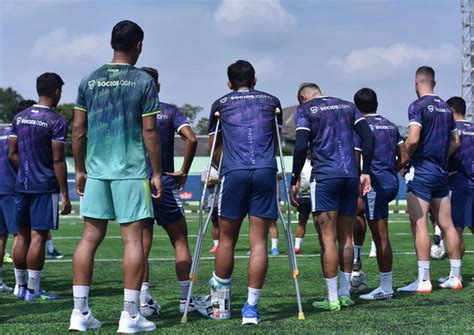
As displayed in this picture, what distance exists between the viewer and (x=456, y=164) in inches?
413

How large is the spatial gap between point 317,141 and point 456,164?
3371 millimetres

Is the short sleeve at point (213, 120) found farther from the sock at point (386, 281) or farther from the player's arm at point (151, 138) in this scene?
the sock at point (386, 281)

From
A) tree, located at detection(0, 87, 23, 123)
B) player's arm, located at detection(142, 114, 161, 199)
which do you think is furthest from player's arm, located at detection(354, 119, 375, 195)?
tree, located at detection(0, 87, 23, 123)

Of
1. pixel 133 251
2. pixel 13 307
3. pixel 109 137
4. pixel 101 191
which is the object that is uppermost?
pixel 109 137

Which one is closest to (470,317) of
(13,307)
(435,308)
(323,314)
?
(435,308)

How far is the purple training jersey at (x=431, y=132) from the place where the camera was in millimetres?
9172

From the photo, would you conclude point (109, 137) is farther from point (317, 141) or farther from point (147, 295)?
point (317, 141)

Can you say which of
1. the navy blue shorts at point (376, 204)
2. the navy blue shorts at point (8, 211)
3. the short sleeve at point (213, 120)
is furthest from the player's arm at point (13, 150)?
the navy blue shorts at point (376, 204)

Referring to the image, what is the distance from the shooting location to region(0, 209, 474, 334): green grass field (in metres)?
6.54

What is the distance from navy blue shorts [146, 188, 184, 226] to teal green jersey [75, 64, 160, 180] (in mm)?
1192

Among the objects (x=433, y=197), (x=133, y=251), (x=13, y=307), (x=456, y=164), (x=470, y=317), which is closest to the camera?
(x=133, y=251)

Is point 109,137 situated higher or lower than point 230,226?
higher

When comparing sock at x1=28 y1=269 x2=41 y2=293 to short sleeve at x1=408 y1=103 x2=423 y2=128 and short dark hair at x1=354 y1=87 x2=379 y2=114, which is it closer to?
short dark hair at x1=354 y1=87 x2=379 y2=114

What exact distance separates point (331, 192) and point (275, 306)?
1.31 metres
